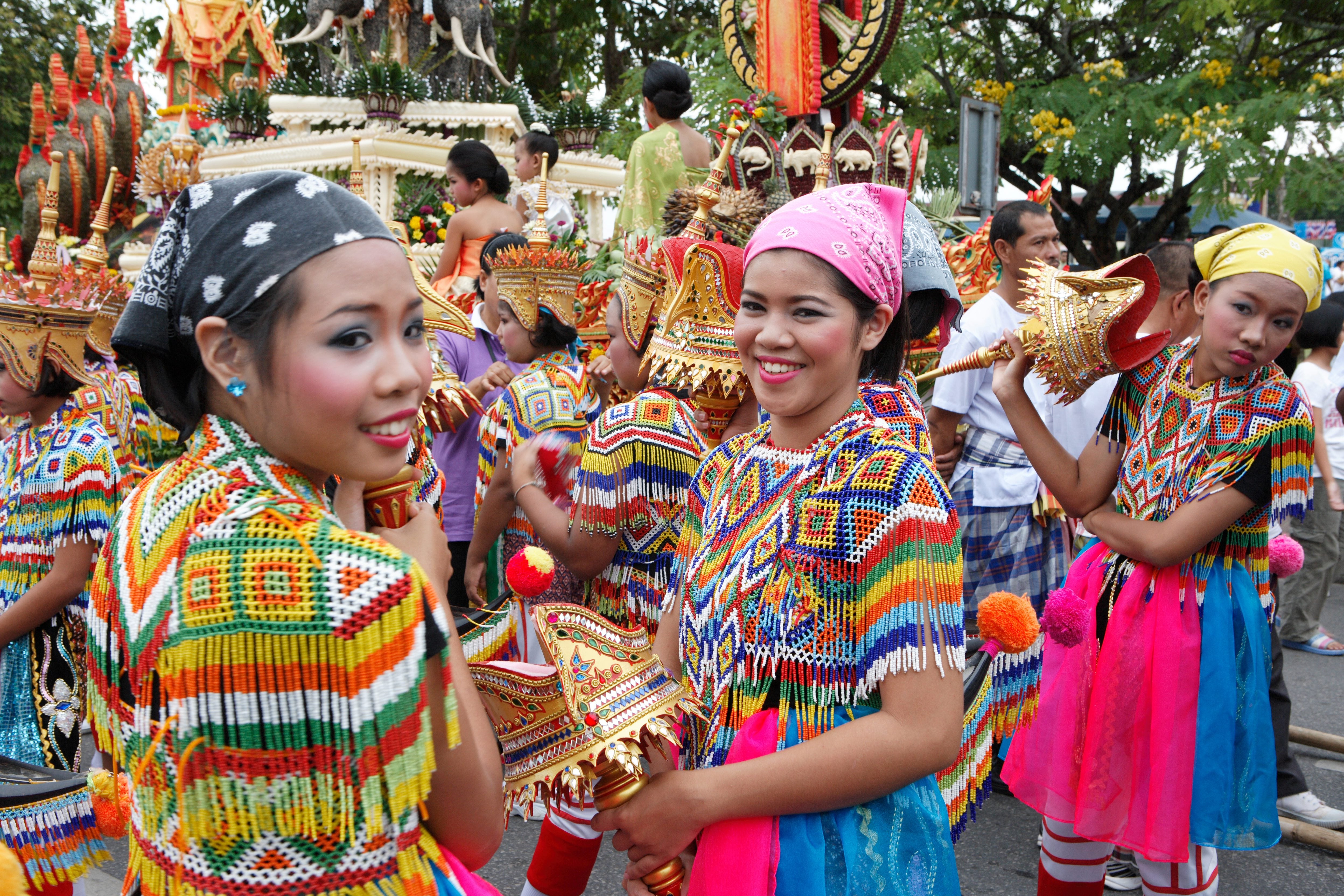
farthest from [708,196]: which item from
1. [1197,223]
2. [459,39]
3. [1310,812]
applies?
[459,39]

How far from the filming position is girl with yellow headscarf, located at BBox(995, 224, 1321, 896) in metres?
2.76

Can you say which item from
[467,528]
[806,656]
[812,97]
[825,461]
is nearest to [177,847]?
[806,656]

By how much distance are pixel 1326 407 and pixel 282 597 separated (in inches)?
298

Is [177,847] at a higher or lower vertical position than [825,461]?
lower

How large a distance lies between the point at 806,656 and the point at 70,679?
8.02 ft

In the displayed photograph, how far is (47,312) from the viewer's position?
3.19 metres

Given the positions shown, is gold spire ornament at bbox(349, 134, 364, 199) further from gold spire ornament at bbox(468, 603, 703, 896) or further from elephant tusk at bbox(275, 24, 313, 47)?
elephant tusk at bbox(275, 24, 313, 47)

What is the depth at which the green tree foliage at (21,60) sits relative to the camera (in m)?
18.7

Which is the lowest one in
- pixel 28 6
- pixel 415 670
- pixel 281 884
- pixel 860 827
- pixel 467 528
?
pixel 467 528

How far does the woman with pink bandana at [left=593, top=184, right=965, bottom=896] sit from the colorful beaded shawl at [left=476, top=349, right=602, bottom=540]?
2.16 metres

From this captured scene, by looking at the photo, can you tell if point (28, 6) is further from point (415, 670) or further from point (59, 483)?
point (415, 670)

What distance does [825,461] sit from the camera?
1681 millimetres

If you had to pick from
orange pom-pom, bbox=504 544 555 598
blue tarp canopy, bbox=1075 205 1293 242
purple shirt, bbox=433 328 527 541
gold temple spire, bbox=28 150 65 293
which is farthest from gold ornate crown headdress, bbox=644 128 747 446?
blue tarp canopy, bbox=1075 205 1293 242

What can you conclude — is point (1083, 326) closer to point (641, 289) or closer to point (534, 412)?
point (641, 289)
